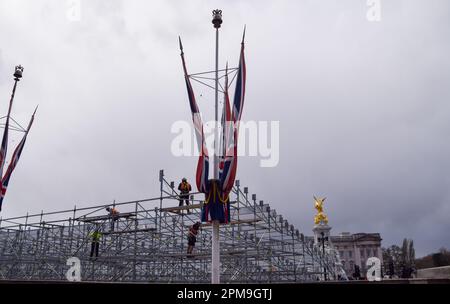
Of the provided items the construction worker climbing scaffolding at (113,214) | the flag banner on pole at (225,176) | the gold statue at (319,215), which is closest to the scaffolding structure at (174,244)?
the construction worker climbing scaffolding at (113,214)

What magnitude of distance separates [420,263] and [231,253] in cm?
6885

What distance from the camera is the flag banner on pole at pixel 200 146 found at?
11422mm

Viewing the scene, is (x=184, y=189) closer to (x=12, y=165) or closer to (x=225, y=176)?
(x=12, y=165)

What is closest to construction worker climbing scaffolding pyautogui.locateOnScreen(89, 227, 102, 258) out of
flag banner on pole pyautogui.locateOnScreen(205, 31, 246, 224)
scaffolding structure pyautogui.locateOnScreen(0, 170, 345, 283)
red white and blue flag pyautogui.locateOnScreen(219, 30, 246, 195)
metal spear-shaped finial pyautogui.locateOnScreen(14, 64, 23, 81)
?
scaffolding structure pyautogui.locateOnScreen(0, 170, 345, 283)

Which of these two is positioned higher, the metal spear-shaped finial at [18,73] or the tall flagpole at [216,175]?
the metal spear-shaped finial at [18,73]

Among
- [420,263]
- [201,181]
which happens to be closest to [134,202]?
[201,181]

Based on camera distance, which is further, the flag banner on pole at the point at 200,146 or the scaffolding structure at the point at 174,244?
the scaffolding structure at the point at 174,244

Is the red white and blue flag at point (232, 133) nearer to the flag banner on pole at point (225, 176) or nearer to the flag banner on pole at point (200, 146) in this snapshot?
the flag banner on pole at point (225, 176)

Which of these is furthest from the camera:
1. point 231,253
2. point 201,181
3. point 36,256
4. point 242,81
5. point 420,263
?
point 420,263

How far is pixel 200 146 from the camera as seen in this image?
11.7 m
